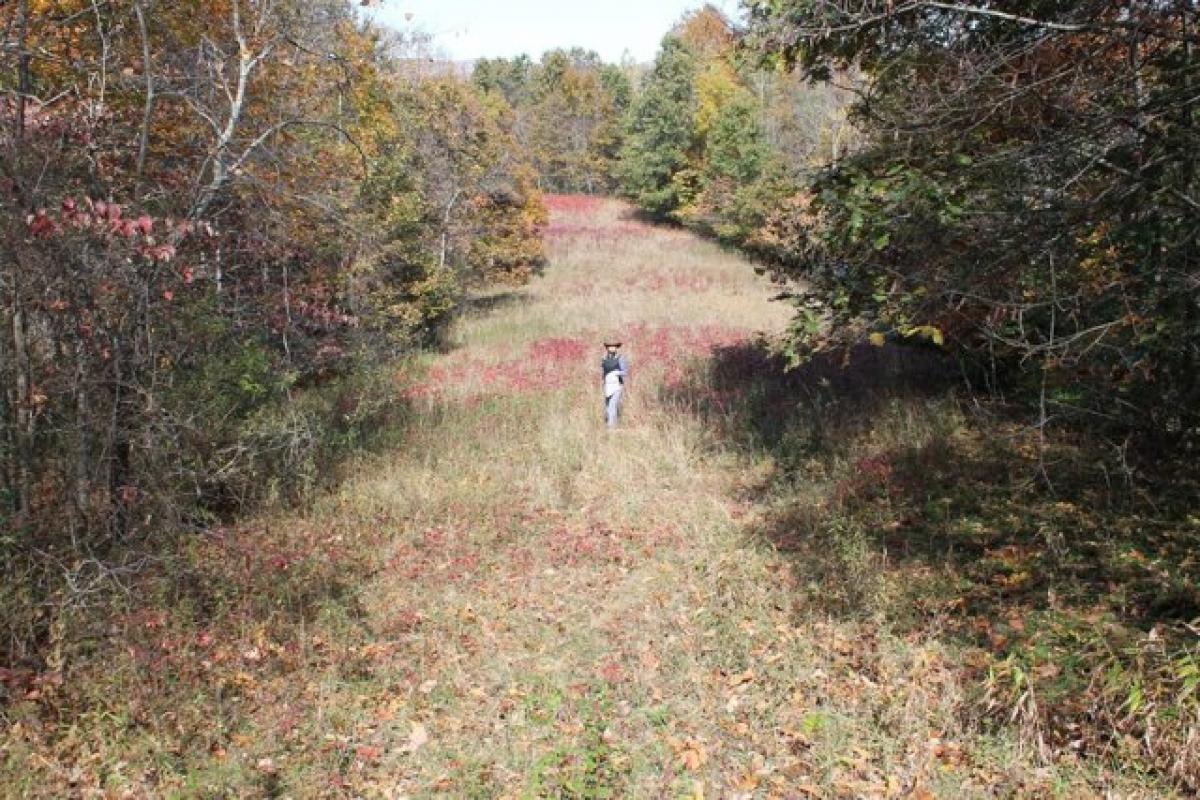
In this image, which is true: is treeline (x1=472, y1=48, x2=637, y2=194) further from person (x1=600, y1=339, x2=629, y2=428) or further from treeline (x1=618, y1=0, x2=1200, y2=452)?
treeline (x1=618, y1=0, x2=1200, y2=452)

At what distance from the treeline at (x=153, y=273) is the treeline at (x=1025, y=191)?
4557mm

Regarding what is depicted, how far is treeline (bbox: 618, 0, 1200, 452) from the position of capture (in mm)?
4539

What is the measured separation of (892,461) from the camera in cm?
815

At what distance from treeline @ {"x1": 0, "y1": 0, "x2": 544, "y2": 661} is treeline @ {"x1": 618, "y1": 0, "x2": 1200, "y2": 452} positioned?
4.56m

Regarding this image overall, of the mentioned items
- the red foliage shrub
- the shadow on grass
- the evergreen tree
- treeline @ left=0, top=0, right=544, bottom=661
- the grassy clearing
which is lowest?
the grassy clearing

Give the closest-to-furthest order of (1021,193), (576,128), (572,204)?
(1021,193)
(572,204)
(576,128)

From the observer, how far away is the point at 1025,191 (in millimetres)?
4906

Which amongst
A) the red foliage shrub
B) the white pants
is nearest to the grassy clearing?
the white pants

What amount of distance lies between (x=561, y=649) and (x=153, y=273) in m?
4.31

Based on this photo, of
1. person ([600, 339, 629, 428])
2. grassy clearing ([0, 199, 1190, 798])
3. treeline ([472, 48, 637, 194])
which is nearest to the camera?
grassy clearing ([0, 199, 1190, 798])

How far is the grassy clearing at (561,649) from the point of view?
13.9ft

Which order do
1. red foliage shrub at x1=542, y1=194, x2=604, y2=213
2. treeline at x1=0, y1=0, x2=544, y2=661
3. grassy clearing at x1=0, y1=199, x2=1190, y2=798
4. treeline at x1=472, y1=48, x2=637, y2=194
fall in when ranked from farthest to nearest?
treeline at x1=472, y1=48, x2=637, y2=194, red foliage shrub at x1=542, y1=194, x2=604, y2=213, treeline at x1=0, y1=0, x2=544, y2=661, grassy clearing at x1=0, y1=199, x2=1190, y2=798

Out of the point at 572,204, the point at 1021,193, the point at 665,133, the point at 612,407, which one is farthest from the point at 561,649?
the point at 572,204

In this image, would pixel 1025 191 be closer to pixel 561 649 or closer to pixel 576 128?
pixel 561 649
